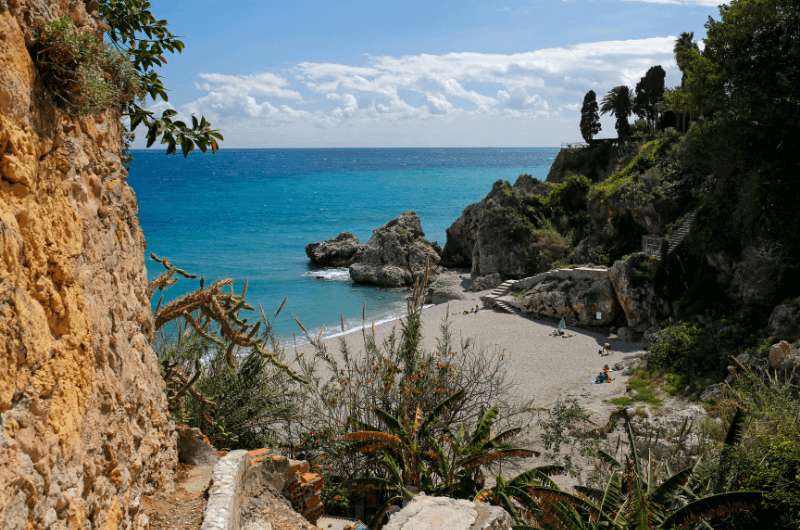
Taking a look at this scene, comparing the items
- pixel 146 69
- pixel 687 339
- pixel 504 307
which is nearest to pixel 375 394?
pixel 146 69

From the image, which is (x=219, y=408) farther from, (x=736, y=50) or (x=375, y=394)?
(x=736, y=50)

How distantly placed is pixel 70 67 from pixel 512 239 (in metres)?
41.0

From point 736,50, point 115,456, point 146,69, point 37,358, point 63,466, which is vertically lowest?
point 115,456

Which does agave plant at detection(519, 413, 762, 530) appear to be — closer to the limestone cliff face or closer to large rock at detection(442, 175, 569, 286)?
the limestone cliff face

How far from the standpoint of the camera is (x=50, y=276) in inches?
154

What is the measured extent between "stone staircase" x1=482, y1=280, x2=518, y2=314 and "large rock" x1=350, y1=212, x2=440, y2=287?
9.09 metres

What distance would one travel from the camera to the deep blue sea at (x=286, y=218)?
44719mm

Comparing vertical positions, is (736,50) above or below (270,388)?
above

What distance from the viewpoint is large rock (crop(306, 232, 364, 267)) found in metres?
55.5

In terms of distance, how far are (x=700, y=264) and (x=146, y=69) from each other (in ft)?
89.0

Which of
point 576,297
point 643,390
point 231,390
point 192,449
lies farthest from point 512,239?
point 192,449

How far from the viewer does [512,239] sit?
144ft

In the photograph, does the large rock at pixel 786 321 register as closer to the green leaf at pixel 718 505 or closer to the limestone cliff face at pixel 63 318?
the green leaf at pixel 718 505

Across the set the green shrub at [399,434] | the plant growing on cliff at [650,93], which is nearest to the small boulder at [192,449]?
the green shrub at [399,434]
